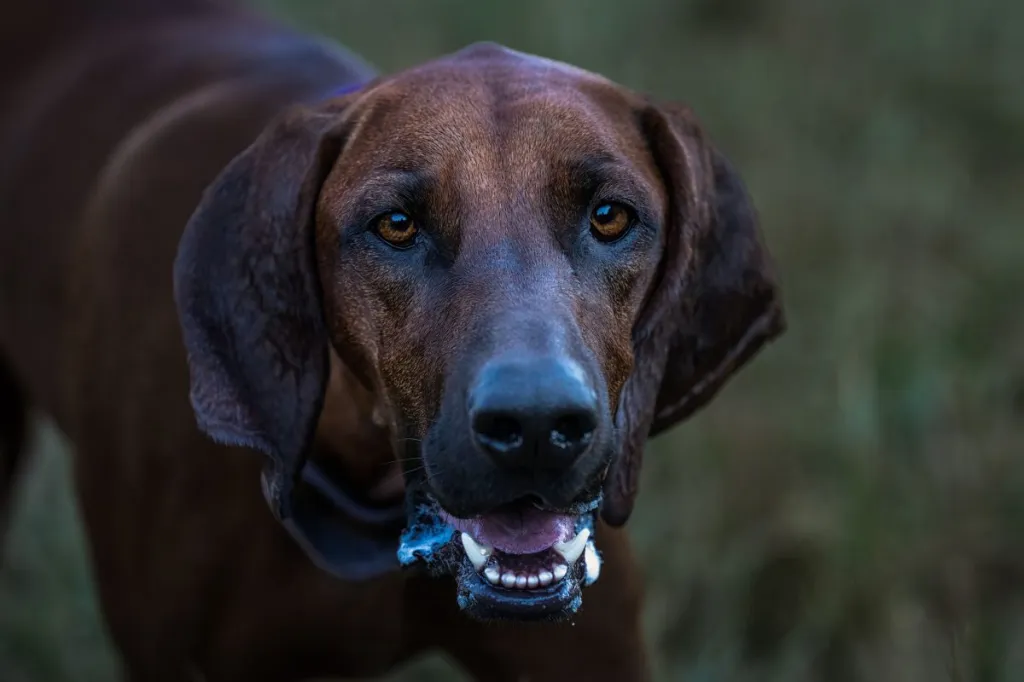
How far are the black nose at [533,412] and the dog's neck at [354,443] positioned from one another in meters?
0.63

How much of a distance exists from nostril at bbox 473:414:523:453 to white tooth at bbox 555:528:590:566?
301 millimetres

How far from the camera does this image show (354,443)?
2.88 metres

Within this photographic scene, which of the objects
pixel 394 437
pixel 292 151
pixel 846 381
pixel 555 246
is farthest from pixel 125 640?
pixel 846 381

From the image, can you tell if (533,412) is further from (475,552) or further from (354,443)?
(354,443)

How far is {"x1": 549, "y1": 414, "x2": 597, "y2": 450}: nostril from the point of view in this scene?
2.16 metres

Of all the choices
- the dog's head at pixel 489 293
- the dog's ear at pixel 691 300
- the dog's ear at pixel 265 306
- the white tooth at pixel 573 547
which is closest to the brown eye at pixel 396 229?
the dog's head at pixel 489 293

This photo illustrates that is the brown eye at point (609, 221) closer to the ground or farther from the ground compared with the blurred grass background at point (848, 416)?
farther from the ground

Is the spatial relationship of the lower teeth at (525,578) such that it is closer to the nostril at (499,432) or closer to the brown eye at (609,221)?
the nostril at (499,432)

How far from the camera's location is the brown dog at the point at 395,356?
7.75 feet

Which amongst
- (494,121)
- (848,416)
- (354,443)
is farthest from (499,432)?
(848,416)

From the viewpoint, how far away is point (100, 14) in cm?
407

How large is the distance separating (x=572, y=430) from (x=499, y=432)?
0.34ft

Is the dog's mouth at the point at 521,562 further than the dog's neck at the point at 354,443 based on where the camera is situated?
No

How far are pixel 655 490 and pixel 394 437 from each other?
1779 mm
